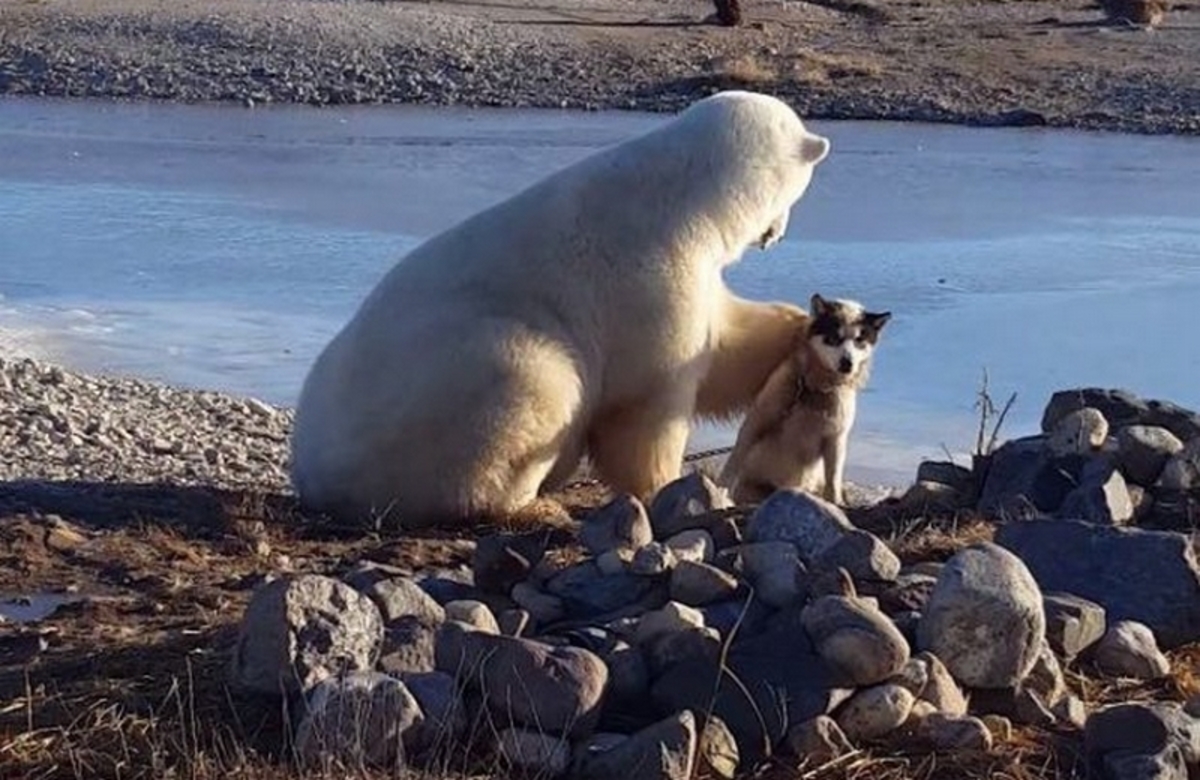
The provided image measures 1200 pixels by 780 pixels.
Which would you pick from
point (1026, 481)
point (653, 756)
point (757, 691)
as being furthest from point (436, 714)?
point (1026, 481)

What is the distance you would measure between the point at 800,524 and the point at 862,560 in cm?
26

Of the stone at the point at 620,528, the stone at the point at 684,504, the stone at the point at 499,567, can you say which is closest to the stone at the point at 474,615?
the stone at the point at 499,567

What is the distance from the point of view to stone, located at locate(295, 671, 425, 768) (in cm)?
466

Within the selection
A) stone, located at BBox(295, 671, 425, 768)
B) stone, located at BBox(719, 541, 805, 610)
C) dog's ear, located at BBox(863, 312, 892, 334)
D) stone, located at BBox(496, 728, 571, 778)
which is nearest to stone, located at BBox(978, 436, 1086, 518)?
dog's ear, located at BBox(863, 312, 892, 334)

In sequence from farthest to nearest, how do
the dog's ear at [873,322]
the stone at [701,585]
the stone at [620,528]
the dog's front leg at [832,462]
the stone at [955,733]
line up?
the dog's front leg at [832,462]
the dog's ear at [873,322]
the stone at [620,528]
the stone at [701,585]
the stone at [955,733]

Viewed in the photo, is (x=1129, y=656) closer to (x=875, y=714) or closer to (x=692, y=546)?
(x=875, y=714)

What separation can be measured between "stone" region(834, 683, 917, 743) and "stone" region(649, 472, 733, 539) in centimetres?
160

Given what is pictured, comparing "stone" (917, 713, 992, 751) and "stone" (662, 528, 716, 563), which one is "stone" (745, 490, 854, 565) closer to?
"stone" (662, 528, 716, 563)

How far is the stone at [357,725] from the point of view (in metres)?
4.66

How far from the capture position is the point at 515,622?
17.8 feet

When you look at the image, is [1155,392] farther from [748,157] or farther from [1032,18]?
[1032,18]

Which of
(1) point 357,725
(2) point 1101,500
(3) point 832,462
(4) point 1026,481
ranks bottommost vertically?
(3) point 832,462

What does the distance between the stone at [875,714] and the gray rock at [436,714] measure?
831mm

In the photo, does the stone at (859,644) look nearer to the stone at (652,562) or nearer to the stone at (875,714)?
the stone at (875,714)
